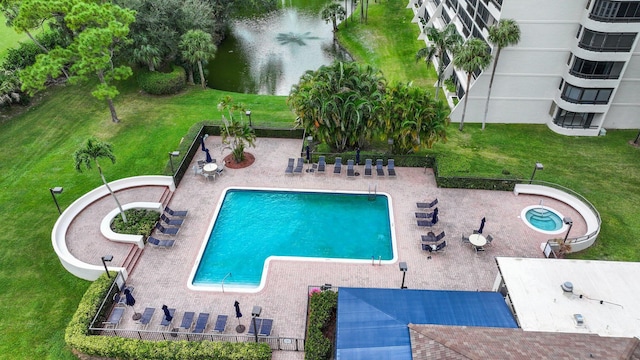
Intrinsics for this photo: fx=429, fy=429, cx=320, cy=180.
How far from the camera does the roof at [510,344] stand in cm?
1703

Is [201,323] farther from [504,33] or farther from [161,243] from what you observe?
[504,33]

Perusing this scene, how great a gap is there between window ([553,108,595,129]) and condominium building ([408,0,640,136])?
0.26 feet

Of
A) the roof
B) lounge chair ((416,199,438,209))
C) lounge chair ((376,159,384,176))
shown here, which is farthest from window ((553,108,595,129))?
the roof

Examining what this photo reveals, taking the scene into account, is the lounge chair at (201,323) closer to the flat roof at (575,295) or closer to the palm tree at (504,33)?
the flat roof at (575,295)

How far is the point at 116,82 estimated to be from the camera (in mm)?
48688

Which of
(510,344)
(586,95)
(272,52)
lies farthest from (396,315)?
(272,52)

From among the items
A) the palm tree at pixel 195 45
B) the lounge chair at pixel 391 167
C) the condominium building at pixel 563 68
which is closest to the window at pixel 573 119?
the condominium building at pixel 563 68

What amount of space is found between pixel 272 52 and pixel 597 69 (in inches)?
1545

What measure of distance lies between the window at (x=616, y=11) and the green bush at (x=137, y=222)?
3646 centimetres

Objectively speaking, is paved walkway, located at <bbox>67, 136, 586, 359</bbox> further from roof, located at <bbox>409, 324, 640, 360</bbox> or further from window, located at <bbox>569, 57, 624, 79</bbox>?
window, located at <bbox>569, 57, 624, 79</bbox>

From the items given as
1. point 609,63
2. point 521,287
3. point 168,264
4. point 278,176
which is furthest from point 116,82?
point 609,63

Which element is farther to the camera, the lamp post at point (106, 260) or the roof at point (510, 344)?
the lamp post at point (106, 260)

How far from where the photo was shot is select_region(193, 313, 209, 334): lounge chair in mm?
22562

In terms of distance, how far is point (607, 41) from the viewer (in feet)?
113
